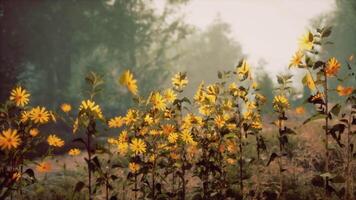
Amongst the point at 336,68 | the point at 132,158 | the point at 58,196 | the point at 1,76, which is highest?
the point at 1,76

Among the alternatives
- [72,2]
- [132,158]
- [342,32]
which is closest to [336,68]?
[132,158]

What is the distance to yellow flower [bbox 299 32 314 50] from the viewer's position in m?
3.60

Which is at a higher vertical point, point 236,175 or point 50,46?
point 50,46

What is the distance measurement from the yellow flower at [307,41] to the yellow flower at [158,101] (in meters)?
1.56

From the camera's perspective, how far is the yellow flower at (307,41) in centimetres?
360

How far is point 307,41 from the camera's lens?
3674mm

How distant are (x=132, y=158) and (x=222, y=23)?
48943 millimetres

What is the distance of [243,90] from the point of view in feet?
15.0

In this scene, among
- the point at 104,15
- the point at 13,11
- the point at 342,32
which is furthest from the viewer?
the point at 342,32

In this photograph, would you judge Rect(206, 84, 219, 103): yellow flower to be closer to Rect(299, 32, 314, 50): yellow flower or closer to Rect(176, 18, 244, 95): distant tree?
Rect(299, 32, 314, 50): yellow flower

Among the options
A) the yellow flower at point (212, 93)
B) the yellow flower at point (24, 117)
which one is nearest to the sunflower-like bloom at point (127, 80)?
the yellow flower at point (24, 117)

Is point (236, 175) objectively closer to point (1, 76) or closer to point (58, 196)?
point (58, 196)

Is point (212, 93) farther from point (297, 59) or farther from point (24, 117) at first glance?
point (24, 117)

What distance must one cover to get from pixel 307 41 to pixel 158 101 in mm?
1664
